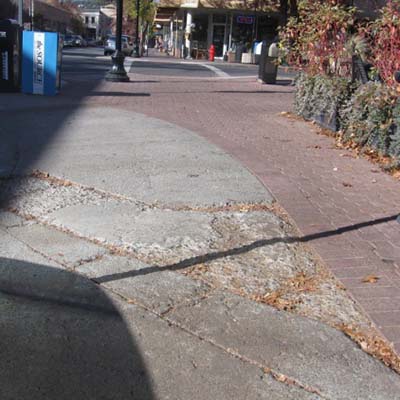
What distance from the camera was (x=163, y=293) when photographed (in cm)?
387

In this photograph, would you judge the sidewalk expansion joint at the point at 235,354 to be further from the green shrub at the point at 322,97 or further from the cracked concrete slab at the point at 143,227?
the green shrub at the point at 322,97

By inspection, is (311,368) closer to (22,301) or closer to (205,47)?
(22,301)

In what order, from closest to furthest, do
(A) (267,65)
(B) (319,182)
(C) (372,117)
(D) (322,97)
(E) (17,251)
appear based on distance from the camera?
1. (E) (17,251)
2. (B) (319,182)
3. (C) (372,117)
4. (D) (322,97)
5. (A) (267,65)

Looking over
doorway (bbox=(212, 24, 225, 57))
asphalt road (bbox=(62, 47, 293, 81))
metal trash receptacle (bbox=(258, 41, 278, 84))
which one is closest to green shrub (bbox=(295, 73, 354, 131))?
metal trash receptacle (bbox=(258, 41, 278, 84))

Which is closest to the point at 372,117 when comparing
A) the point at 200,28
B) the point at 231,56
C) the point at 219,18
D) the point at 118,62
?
the point at 118,62

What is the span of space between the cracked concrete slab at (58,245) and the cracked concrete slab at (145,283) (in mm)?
143

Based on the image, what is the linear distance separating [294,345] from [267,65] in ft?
61.0

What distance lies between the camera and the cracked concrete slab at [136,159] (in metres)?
6.17

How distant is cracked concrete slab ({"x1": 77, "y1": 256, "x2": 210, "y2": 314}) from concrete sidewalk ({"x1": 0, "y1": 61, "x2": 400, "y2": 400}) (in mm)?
14

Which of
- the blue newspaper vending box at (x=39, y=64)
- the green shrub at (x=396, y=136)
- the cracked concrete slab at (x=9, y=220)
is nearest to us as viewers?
the cracked concrete slab at (x=9, y=220)

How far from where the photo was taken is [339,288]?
161 inches

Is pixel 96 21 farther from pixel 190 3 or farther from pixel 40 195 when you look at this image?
pixel 40 195

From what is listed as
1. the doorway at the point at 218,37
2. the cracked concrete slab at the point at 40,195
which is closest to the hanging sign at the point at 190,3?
the doorway at the point at 218,37

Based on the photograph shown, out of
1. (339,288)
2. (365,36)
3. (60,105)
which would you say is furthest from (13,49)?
(339,288)
